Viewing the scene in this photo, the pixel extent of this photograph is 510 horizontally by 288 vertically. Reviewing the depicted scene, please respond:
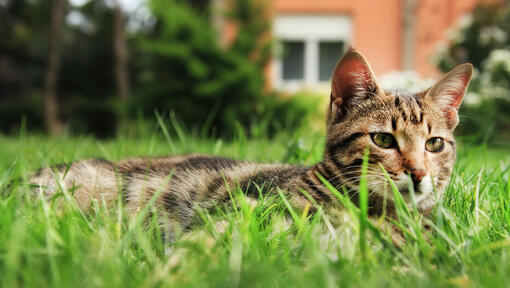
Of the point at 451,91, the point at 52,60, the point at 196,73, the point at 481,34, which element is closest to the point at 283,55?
the point at 196,73

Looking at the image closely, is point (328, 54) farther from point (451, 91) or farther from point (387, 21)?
point (451, 91)

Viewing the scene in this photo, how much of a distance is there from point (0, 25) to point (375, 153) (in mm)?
20706

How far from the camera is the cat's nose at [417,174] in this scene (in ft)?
4.78

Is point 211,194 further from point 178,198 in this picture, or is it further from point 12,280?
point 12,280

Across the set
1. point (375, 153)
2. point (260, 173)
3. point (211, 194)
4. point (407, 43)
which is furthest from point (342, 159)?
point (407, 43)

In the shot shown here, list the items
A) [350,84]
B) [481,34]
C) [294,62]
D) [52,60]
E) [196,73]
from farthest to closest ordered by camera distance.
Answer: [52,60]
[294,62]
[481,34]
[196,73]
[350,84]

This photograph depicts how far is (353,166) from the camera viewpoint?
1.54m

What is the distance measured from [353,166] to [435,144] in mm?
365

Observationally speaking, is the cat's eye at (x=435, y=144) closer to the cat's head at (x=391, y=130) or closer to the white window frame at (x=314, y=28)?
the cat's head at (x=391, y=130)

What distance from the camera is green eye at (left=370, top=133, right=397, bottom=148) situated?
1.57 m

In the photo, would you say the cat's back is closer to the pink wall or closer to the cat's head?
the cat's head

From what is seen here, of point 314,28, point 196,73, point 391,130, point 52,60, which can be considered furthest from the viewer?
point 52,60

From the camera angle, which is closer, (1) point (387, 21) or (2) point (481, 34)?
(2) point (481, 34)

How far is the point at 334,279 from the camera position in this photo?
1.03 meters
